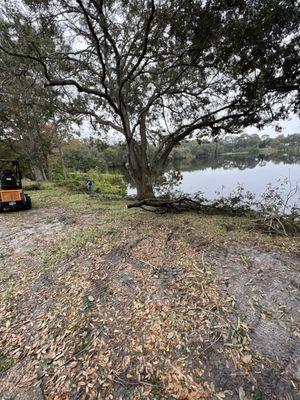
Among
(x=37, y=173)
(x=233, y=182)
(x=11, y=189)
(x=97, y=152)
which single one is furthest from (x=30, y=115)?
(x=97, y=152)

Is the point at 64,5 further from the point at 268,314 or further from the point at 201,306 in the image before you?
the point at 268,314

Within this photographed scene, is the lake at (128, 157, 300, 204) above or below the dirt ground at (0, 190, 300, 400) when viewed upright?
below

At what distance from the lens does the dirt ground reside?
5.39ft

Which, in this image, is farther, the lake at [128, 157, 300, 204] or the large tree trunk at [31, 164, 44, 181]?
the large tree trunk at [31, 164, 44, 181]

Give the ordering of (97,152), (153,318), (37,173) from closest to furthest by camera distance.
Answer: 1. (153,318)
2. (37,173)
3. (97,152)

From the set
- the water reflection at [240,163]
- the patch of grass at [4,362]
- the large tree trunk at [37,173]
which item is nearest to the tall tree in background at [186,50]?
the patch of grass at [4,362]

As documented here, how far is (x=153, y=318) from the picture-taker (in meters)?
2.25

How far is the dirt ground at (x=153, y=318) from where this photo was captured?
5.39 feet

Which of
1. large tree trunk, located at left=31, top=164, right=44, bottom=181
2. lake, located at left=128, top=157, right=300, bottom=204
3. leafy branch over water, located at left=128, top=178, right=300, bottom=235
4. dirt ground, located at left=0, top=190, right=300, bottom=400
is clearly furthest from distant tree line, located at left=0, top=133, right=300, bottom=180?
dirt ground, located at left=0, top=190, right=300, bottom=400

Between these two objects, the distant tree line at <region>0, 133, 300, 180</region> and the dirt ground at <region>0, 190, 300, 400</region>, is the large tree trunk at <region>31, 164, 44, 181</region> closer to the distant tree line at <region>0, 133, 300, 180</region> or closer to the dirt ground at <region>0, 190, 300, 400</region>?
the distant tree line at <region>0, 133, 300, 180</region>

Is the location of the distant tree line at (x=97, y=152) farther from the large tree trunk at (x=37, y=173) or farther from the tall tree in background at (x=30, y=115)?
the tall tree in background at (x=30, y=115)

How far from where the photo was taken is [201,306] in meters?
2.34

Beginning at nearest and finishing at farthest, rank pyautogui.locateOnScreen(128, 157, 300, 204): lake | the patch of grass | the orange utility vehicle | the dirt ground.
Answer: the dirt ground < the patch of grass < the orange utility vehicle < pyautogui.locateOnScreen(128, 157, 300, 204): lake

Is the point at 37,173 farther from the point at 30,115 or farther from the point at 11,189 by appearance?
the point at 11,189
